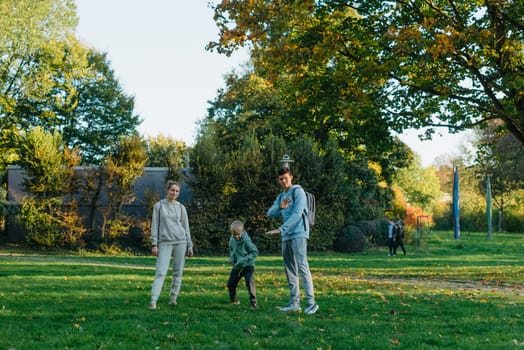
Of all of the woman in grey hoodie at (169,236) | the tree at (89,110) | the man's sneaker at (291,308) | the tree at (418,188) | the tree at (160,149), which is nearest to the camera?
the man's sneaker at (291,308)

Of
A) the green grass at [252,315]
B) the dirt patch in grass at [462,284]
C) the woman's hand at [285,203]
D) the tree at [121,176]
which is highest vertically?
the tree at [121,176]

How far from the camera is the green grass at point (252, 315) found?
671 centimetres

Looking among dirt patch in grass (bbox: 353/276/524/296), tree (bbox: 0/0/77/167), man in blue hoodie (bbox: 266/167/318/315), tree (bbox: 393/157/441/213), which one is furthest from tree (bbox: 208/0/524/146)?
tree (bbox: 393/157/441/213)

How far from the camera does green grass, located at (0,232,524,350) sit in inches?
264

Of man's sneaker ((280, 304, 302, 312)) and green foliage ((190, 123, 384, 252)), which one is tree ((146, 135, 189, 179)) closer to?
green foliage ((190, 123, 384, 252))

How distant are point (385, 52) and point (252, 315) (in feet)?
32.5

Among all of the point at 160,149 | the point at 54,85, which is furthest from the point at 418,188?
the point at 54,85

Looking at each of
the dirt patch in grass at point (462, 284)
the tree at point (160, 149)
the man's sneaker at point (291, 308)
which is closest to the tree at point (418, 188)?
the tree at point (160, 149)

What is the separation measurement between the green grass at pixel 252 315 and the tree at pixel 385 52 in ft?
15.3

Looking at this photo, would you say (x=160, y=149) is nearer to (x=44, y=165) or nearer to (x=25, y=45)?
(x=25, y=45)

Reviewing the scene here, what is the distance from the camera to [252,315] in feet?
28.2

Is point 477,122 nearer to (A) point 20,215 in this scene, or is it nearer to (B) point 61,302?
(B) point 61,302

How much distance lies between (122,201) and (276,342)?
2093cm

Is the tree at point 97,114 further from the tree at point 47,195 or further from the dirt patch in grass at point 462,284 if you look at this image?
the dirt patch in grass at point 462,284
